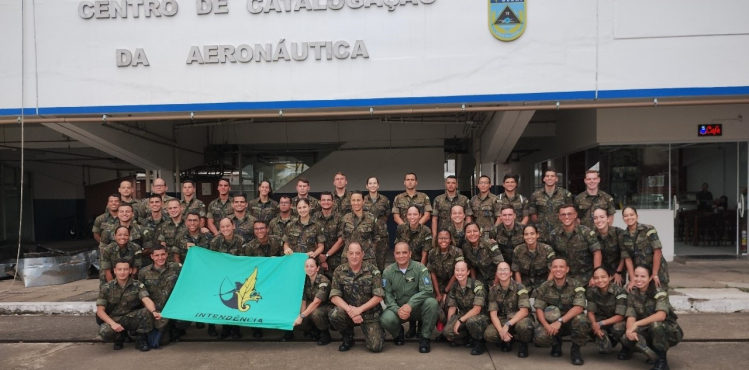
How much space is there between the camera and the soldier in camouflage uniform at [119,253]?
5.23 m

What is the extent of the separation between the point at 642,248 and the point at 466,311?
1.84 m

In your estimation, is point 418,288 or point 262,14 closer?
point 418,288

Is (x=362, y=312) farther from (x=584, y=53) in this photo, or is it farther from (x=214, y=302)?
(x=584, y=53)

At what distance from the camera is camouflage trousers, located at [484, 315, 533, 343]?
4422mm

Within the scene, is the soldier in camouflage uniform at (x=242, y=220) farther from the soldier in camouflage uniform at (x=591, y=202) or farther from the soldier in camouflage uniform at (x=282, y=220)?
the soldier in camouflage uniform at (x=591, y=202)

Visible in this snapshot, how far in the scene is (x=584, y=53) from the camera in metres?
Result: 6.74

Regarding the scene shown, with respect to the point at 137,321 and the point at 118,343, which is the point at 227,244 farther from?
the point at 118,343

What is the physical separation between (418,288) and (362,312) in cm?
63

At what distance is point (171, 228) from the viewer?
19.5 ft

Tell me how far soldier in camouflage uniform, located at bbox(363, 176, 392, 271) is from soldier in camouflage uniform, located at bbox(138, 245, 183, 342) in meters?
2.30

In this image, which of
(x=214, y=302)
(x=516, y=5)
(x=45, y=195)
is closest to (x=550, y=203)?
(x=516, y=5)

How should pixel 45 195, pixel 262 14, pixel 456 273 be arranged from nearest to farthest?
pixel 456 273
pixel 262 14
pixel 45 195

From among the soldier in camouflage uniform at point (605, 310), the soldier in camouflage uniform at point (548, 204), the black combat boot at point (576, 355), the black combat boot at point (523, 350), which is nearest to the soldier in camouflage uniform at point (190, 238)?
the black combat boot at point (523, 350)

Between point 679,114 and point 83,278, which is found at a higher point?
point 679,114
